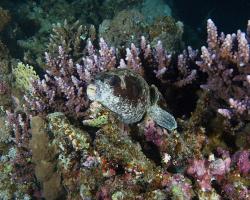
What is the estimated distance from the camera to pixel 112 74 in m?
3.28

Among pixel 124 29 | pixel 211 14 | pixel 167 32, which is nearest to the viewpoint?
pixel 167 32

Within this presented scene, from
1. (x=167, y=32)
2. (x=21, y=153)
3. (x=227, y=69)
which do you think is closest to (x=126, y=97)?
(x=227, y=69)

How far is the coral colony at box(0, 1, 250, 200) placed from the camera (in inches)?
131

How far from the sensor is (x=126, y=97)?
3.28 meters

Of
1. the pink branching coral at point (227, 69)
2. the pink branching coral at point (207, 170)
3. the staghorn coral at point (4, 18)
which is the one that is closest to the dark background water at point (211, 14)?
the staghorn coral at point (4, 18)

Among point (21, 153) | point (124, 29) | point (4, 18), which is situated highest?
point (4, 18)

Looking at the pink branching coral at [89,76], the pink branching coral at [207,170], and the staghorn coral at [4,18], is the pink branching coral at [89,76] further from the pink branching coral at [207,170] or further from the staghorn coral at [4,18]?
the staghorn coral at [4,18]

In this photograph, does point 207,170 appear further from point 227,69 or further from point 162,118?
point 227,69

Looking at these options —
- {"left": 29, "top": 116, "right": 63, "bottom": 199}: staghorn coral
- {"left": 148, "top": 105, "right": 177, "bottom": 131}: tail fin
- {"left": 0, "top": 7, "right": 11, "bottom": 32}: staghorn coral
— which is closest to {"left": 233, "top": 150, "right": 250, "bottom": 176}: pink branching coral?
{"left": 148, "top": 105, "right": 177, "bottom": 131}: tail fin

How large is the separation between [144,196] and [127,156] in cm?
45

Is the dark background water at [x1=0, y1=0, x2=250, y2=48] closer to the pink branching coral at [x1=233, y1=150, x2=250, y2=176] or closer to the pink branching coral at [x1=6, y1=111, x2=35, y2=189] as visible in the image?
the pink branching coral at [x1=6, y1=111, x2=35, y2=189]

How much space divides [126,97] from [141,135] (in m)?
0.64

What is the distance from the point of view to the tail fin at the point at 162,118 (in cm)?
353

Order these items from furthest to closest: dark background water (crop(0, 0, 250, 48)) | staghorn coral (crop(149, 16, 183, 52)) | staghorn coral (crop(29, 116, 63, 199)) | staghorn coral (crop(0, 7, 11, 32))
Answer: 1. dark background water (crop(0, 0, 250, 48))
2. staghorn coral (crop(0, 7, 11, 32))
3. staghorn coral (crop(149, 16, 183, 52))
4. staghorn coral (crop(29, 116, 63, 199))
